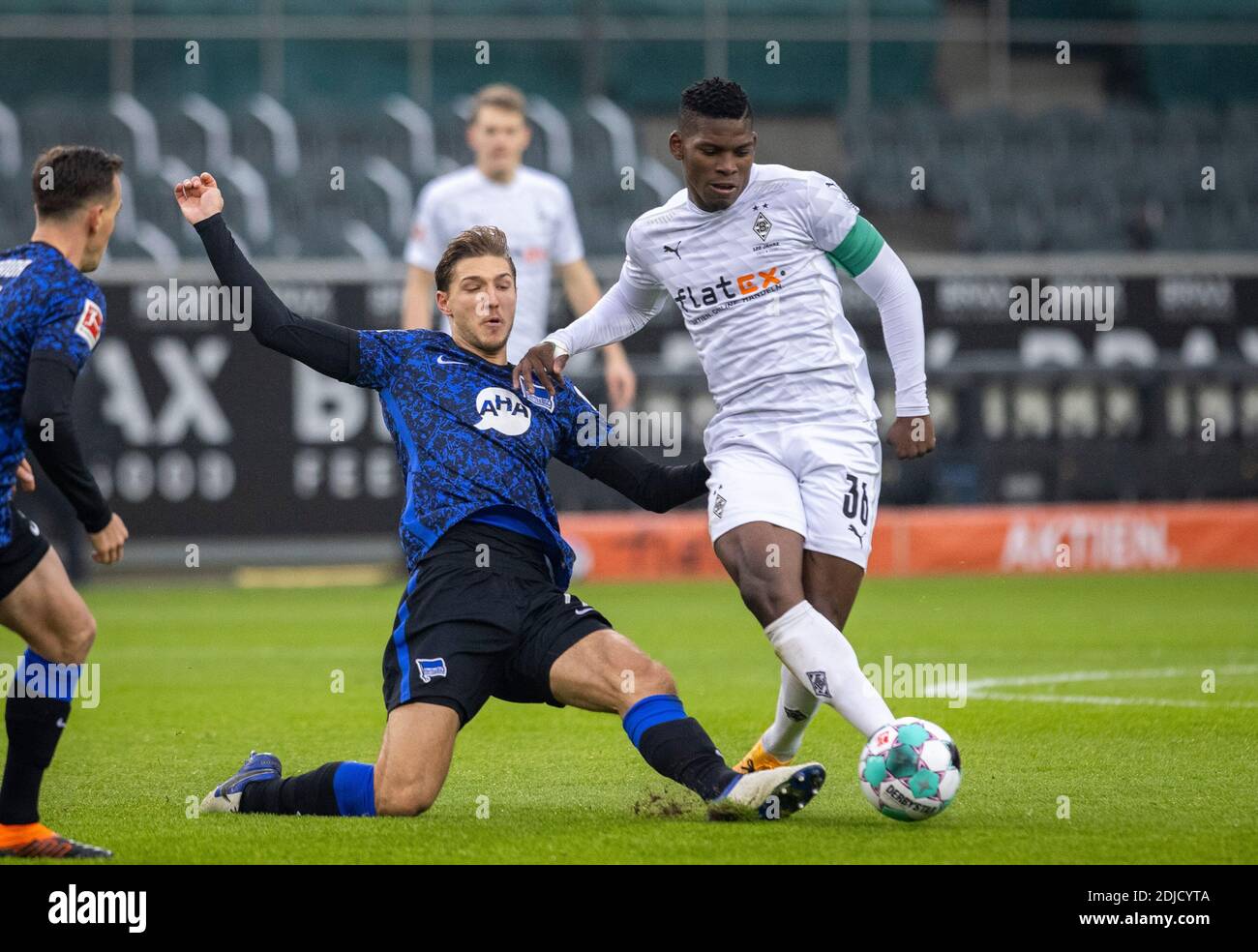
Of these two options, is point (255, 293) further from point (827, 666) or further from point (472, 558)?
point (827, 666)

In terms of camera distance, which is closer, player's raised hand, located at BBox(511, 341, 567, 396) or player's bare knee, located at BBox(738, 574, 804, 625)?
player's bare knee, located at BBox(738, 574, 804, 625)

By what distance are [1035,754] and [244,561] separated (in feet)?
36.4

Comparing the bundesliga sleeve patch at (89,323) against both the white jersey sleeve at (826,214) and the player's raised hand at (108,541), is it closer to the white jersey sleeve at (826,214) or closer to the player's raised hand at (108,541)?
the player's raised hand at (108,541)

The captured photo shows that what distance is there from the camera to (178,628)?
1234 centimetres

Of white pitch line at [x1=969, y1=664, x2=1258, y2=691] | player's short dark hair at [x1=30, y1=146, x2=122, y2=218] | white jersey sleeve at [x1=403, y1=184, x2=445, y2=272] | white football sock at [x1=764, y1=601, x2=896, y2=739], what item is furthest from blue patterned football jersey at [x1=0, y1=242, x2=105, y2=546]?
white pitch line at [x1=969, y1=664, x2=1258, y2=691]

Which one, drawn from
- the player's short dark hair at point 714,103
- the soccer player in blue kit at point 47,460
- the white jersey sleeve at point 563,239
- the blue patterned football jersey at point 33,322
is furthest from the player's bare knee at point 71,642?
the white jersey sleeve at point 563,239

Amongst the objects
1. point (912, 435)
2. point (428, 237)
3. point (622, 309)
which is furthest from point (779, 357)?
point (428, 237)

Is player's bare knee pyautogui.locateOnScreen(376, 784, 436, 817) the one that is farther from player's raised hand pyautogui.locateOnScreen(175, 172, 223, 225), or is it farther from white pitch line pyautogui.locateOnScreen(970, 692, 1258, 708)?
white pitch line pyautogui.locateOnScreen(970, 692, 1258, 708)

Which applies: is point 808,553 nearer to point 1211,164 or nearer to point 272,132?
point 272,132

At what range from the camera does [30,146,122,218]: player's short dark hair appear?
504 cm

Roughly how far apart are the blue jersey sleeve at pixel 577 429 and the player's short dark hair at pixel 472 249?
0.43 meters

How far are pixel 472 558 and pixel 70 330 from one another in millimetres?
1459

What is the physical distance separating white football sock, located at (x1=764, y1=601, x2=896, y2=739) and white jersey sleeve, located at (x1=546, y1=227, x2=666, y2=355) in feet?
4.20
